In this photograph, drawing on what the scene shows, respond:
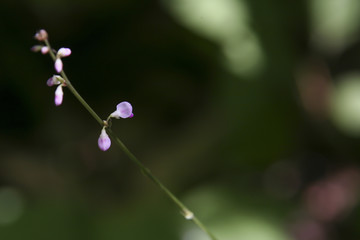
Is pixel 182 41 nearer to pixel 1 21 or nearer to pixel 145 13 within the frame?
pixel 145 13

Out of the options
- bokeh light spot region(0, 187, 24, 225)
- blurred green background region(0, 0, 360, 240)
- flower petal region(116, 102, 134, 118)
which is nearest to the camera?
flower petal region(116, 102, 134, 118)

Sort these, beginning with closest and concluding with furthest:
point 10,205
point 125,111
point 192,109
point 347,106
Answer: point 125,111 → point 10,205 → point 347,106 → point 192,109

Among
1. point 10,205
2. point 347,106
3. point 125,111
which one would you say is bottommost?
point 125,111

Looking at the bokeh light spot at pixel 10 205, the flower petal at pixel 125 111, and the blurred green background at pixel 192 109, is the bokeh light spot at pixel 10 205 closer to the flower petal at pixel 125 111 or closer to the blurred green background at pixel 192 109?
the blurred green background at pixel 192 109

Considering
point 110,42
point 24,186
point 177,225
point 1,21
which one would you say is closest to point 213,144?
point 177,225

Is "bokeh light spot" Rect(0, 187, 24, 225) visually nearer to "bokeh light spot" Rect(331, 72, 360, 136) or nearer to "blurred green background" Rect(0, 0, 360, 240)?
"blurred green background" Rect(0, 0, 360, 240)

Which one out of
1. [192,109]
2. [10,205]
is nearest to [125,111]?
[10,205]

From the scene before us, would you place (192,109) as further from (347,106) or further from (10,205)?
(10,205)

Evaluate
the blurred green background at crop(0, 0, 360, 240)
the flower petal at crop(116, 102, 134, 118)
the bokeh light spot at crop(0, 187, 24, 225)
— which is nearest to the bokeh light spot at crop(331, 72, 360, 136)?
the blurred green background at crop(0, 0, 360, 240)

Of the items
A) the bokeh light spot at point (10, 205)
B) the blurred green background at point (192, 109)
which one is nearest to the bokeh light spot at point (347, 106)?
the blurred green background at point (192, 109)
